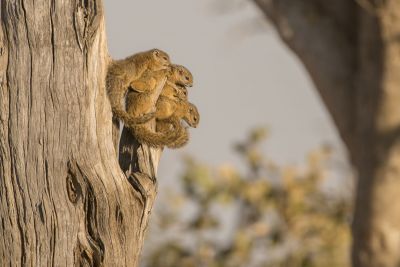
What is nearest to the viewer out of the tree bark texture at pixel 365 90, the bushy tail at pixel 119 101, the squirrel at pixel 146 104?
the bushy tail at pixel 119 101

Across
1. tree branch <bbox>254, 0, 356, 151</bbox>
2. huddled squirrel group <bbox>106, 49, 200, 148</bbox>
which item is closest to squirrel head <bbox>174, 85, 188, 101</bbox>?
huddled squirrel group <bbox>106, 49, 200, 148</bbox>

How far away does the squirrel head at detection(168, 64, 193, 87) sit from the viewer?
594 cm

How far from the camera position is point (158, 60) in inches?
230

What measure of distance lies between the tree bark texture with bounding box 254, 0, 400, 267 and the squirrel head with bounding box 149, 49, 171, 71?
15.0 ft

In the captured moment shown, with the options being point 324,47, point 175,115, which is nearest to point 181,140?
point 175,115

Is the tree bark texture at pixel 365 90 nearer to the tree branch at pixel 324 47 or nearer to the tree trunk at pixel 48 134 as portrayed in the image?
the tree branch at pixel 324 47

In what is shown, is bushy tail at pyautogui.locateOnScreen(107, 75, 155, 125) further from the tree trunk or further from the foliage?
the foliage

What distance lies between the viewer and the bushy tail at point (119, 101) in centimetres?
549

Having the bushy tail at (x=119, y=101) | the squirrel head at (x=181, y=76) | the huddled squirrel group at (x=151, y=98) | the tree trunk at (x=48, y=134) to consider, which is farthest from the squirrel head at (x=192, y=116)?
the tree trunk at (x=48, y=134)

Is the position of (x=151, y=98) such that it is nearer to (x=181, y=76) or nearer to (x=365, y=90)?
(x=181, y=76)

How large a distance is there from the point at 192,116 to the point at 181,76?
0.78 ft

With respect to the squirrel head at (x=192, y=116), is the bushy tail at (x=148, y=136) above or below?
below

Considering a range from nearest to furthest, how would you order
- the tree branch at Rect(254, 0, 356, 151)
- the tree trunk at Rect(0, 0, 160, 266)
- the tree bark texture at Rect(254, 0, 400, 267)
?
the tree trunk at Rect(0, 0, 160, 266) < the tree bark texture at Rect(254, 0, 400, 267) < the tree branch at Rect(254, 0, 356, 151)

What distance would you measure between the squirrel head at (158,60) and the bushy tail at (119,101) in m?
0.23
